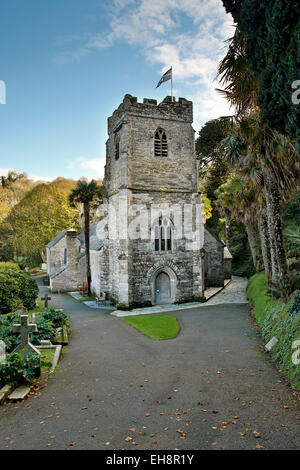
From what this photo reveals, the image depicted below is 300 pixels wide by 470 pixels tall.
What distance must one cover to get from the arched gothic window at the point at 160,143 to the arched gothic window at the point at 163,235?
4683 mm

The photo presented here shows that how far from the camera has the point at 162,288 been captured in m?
23.0

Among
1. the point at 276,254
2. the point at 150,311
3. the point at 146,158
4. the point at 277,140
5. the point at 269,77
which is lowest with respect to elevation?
the point at 150,311

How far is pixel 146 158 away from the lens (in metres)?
22.5

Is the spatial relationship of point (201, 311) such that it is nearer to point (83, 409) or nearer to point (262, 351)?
point (262, 351)

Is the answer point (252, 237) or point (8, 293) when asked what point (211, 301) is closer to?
point (252, 237)

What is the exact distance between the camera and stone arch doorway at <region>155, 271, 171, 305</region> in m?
22.8

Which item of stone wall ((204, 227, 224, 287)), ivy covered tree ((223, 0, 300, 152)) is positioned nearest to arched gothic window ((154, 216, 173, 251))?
stone wall ((204, 227, 224, 287))

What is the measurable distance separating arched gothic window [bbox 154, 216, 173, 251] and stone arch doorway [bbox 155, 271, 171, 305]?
193 cm

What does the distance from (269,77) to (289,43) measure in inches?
38.6

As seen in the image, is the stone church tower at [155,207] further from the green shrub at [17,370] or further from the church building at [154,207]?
the green shrub at [17,370]

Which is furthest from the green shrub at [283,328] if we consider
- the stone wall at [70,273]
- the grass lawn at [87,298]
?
the stone wall at [70,273]

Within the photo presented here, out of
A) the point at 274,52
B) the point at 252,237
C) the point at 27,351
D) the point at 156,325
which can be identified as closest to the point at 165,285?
the point at 156,325

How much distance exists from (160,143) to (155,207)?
471 centimetres

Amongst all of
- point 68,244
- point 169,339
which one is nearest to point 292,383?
point 169,339
